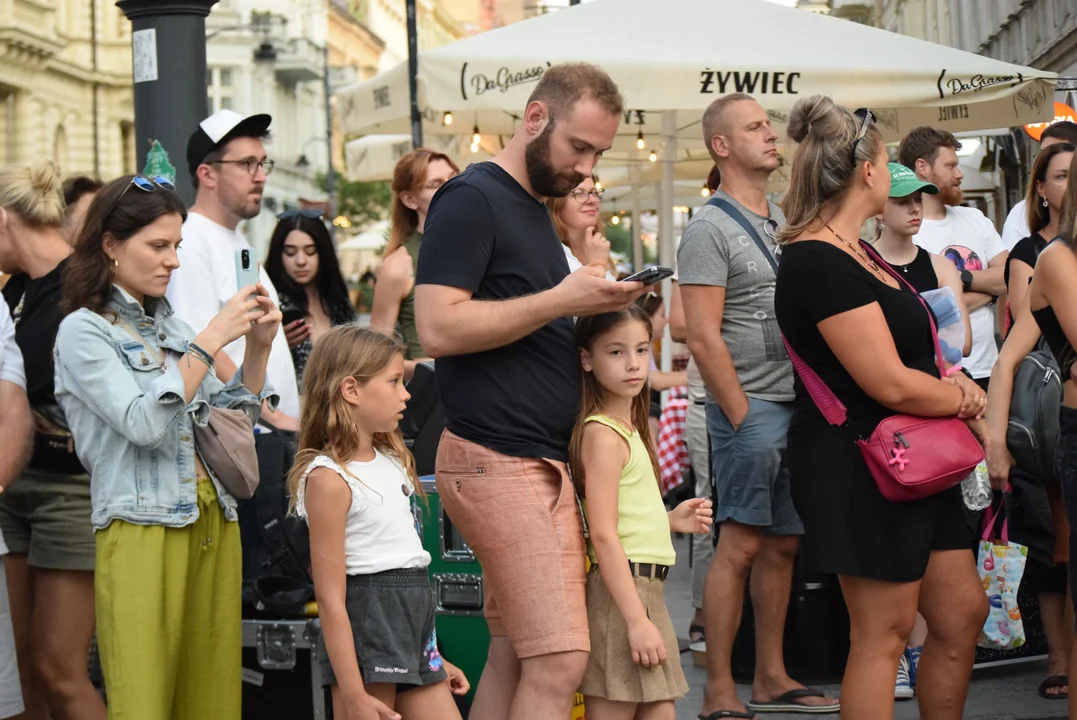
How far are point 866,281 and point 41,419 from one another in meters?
2.57

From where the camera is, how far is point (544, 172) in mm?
3746

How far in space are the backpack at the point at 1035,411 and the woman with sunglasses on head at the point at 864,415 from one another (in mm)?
1163

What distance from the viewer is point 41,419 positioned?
4730mm

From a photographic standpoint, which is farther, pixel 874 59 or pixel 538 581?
pixel 874 59

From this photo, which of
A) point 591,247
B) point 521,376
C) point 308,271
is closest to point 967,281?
point 591,247

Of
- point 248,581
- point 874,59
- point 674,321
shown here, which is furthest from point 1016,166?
point 248,581

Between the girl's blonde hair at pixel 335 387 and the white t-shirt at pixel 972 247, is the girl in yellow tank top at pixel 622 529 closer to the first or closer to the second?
the girl's blonde hair at pixel 335 387

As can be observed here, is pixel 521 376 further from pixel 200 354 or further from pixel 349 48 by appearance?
pixel 349 48

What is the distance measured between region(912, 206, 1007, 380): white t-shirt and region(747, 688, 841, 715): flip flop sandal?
186 cm

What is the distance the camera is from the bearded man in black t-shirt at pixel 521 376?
3.66m

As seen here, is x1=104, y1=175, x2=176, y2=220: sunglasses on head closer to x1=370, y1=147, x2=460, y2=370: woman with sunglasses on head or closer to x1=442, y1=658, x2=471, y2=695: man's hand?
x1=442, y1=658, x2=471, y2=695: man's hand

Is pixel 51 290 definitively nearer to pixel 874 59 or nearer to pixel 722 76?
pixel 722 76

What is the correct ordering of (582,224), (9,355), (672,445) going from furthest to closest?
(672,445) < (582,224) < (9,355)

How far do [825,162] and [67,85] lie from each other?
49652 mm
